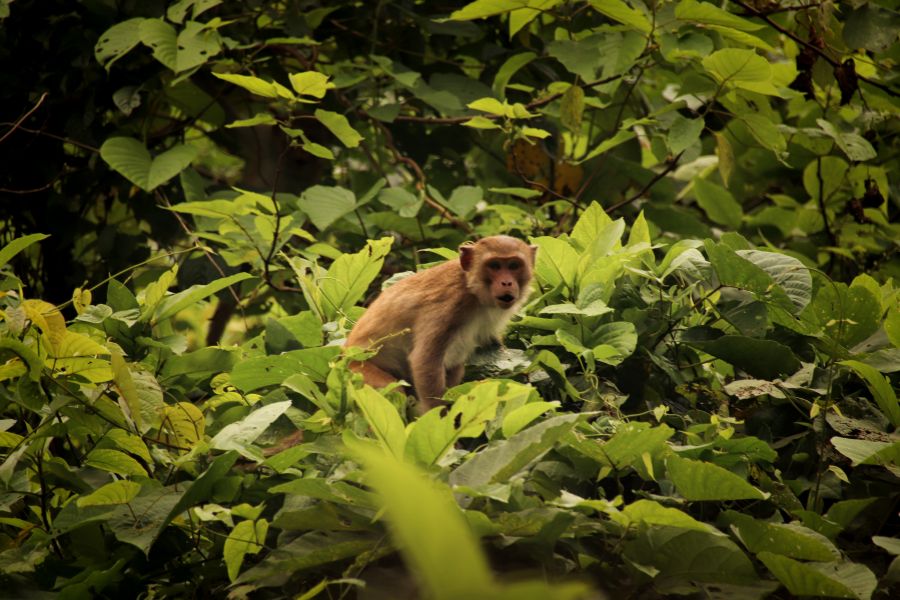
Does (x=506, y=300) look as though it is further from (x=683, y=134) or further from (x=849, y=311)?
(x=849, y=311)

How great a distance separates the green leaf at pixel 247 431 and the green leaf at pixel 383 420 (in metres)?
0.37

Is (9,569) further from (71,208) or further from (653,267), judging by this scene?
(71,208)

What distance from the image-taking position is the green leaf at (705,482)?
2346 millimetres

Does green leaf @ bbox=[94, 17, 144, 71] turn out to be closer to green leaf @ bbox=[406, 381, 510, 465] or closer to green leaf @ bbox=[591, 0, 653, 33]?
green leaf @ bbox=[591, 0, 653, 33]

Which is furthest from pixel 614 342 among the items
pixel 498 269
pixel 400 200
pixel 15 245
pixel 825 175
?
pixel 825 175

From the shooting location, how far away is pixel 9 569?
8.43 feet

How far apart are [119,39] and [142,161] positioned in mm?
721

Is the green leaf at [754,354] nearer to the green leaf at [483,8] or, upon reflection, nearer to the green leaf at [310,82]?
the green leaf at [310,82]

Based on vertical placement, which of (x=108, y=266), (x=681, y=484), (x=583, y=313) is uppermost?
(x=583, y=313)

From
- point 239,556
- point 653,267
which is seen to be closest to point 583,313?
point 653,267

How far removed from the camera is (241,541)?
242 cm

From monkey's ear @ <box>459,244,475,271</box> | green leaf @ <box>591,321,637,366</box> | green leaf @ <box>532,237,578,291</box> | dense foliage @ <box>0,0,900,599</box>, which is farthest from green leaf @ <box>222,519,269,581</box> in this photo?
monkey's ear @ <box>459,244,475,271</box>

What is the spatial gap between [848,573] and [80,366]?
89.0 inches

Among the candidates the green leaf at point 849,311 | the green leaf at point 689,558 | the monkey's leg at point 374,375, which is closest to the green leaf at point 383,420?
the green leaf at point 689,558
